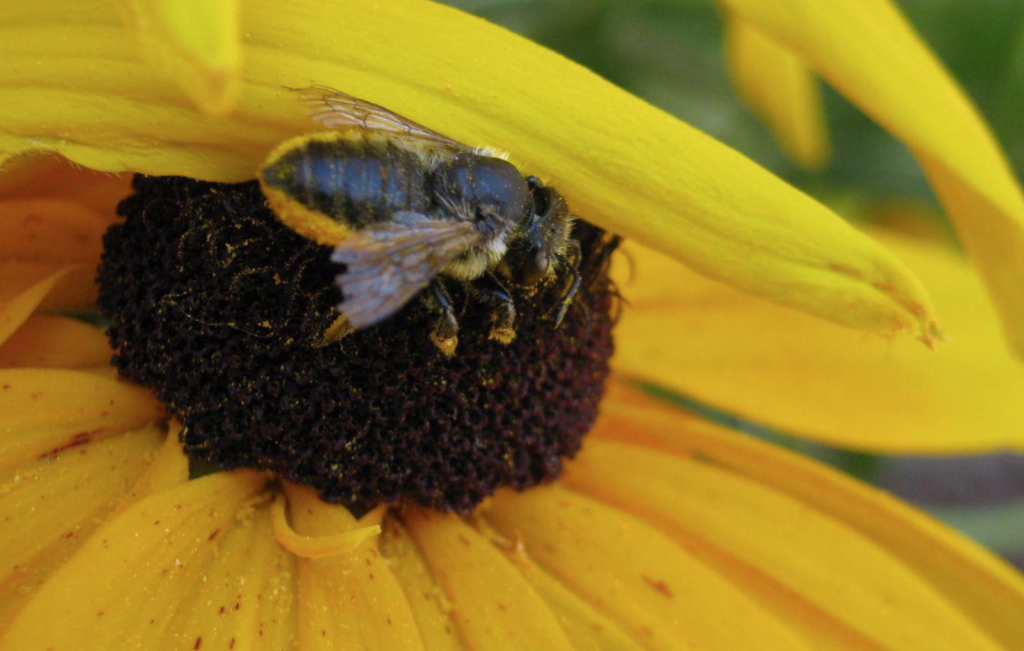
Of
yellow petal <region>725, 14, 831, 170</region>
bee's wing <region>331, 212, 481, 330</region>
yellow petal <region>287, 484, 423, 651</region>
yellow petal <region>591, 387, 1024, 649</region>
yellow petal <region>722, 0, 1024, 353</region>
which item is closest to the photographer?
bee's wing <region>331, 212, 481, 330</region>

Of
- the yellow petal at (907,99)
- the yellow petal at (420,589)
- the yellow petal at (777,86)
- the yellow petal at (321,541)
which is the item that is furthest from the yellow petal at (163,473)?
the yellow petal at (777,86)

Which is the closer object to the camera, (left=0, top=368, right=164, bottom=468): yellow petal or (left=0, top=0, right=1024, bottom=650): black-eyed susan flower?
(left=0, top=0, right=1024, bottom=650): black-eyed susan flower

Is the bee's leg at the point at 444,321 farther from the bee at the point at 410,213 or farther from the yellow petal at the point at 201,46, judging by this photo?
the yellow petal at the point at 201,46

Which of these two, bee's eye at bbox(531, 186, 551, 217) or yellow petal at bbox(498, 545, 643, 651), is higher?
bee's eye at bbox(531, 186, 551, 217)

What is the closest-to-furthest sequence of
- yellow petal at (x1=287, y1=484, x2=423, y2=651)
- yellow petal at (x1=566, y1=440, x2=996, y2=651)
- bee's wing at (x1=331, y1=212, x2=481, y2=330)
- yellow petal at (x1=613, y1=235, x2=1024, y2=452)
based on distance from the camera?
bee's wing at (x1=331, y1=212, x2=481, y2=330) < yellow petal at (x1=287, y1=484, x2=423, y2=651) < yellow petal at (x1=566, y1=440, x2=996, y2=651) < yellow petal at (x1=613, y1=235, x2=1024, y2=452)

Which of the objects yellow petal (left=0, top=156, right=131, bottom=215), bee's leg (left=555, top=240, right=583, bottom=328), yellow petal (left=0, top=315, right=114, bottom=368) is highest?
bee's leg (left=555, top=240, right=583, bottom=328)

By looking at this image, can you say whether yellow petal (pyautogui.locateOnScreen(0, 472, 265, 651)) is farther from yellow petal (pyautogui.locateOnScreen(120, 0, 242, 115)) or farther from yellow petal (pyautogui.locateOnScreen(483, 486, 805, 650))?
yellow petal (pyautogui.locateOnScreen(120, 0, 242, 115))

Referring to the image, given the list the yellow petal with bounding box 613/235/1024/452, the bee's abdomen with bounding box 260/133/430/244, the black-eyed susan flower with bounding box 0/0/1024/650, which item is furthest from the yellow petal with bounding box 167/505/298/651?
the yellow petal with bounding box 613/235/1024/452

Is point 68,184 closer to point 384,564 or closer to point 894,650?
point 384,564

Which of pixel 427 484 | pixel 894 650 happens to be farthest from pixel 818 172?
pixel 427 484
